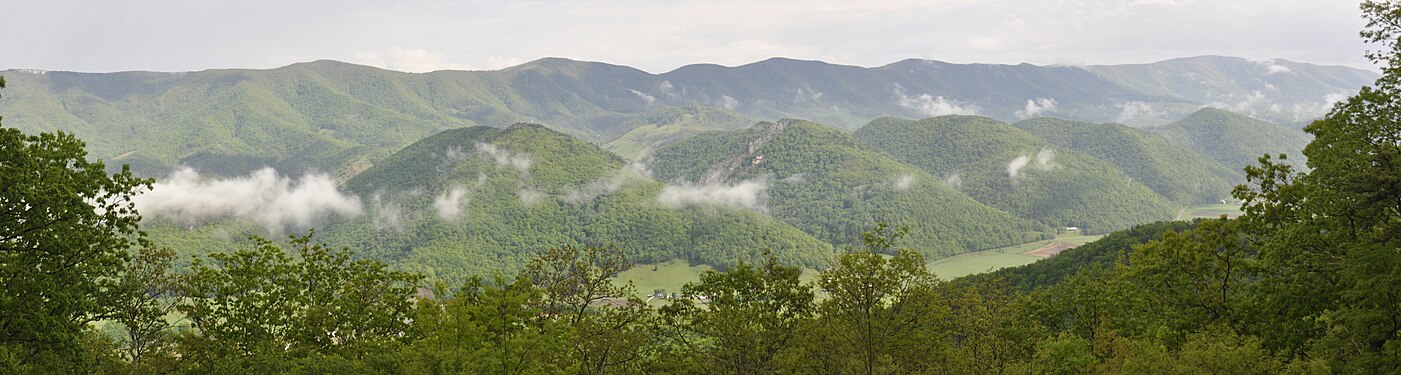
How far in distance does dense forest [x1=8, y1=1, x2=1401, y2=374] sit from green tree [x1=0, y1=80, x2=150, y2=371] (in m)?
0.07

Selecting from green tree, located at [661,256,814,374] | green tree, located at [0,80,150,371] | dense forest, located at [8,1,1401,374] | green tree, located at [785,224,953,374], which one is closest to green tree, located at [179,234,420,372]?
dense forest, located at [8,1,1401,374]

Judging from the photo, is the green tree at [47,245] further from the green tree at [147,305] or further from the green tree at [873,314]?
the green tree at [873,314]

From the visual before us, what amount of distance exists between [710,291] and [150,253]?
2500cm

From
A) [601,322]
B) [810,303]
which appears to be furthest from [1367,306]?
[601,322]

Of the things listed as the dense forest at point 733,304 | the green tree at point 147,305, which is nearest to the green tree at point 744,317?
the dense forest at point 733,304

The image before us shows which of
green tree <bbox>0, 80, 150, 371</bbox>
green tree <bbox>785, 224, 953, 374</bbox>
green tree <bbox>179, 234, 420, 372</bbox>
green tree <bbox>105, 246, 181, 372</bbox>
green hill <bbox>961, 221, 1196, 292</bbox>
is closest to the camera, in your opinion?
green tree <bbox>0, 80, 150, 371</bbox>

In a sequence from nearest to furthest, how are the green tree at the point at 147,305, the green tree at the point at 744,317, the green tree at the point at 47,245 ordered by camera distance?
the green tree at the point at 47,245, the green tree at the point at 147,305, the green tree at the point at 744,317

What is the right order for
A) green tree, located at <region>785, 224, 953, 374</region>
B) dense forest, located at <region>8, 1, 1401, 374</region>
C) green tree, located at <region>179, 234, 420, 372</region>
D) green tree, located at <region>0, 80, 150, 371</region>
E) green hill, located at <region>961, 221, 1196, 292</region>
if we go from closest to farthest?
green tree, located at <region>0, 80, 150, 371</region> → dense forest, located at <region>8, 1, 1401, 374</region> → green tree, located at <region>785, 224, 953, 374</region> → green tree, located at <region>179, 234, 420, 372</region> → green hill, located at <region>961, 221, 1196, 292</region>

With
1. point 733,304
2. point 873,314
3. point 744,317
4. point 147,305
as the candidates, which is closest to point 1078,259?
point 733,304

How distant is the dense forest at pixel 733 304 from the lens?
27.0 metres

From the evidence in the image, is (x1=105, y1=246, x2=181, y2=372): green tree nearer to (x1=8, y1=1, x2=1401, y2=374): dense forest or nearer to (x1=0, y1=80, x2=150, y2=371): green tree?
(x1=8, y1=1, x2=1401, y2=374): dense forest

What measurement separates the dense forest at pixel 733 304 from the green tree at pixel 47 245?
0.23ft

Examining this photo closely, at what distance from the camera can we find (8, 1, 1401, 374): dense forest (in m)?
27.0

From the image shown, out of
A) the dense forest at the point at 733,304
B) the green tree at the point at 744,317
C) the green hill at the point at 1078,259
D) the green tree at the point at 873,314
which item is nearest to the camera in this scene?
the dense forest at the point at 733,304
